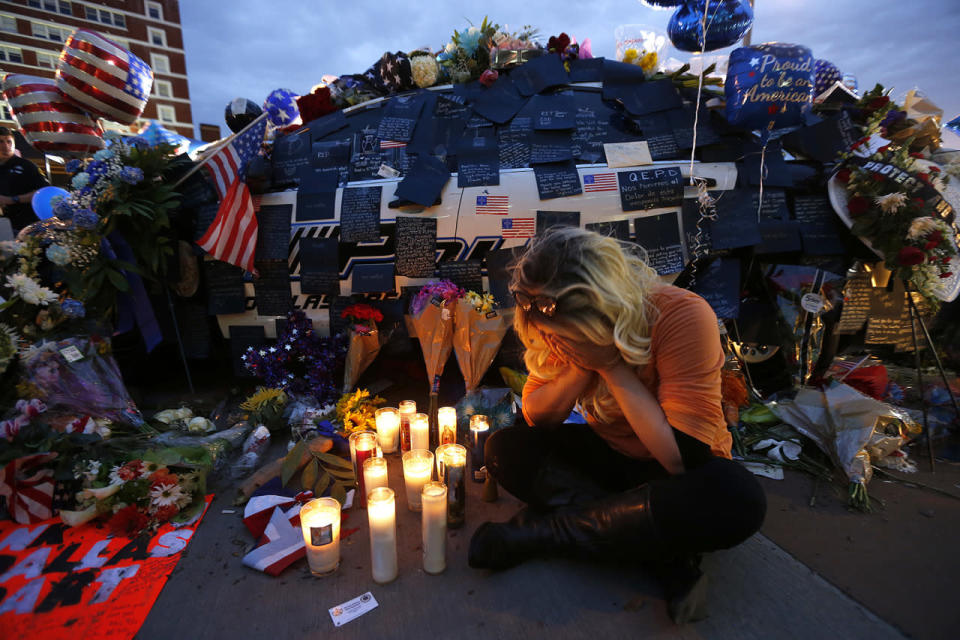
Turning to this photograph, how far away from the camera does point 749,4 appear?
3.34 m

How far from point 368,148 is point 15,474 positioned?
2.64m

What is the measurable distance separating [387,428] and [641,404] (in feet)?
5.07

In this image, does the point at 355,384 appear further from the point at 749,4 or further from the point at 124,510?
the point at 749,4

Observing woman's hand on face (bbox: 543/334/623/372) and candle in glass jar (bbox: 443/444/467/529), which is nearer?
woman's hand on face (bbox: 543/334/623/372)

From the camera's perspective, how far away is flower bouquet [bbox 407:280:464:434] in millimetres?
2865

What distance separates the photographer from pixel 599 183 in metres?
2.98

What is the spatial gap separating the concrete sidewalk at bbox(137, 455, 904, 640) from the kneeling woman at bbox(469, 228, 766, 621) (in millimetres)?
98

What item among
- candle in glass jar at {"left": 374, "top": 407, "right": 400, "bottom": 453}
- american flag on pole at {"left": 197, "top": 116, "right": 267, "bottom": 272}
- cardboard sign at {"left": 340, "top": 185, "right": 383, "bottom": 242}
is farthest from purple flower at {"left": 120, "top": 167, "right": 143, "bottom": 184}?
candle in glass jar at {"left": 374, "top": 407, "right": 400, "bottom": 453}

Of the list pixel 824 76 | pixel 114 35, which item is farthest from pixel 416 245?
pixel 114 35

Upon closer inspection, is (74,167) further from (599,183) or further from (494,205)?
(599,183)

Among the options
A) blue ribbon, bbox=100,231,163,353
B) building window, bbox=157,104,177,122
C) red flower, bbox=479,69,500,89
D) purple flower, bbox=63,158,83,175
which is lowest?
blue ribbon, bbox=100,231,163,353

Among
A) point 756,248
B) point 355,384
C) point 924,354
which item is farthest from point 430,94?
point 924,354

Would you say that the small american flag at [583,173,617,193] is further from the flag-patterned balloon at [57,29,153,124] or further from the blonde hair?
the flag-patterned balloon at [57,29,153,124]

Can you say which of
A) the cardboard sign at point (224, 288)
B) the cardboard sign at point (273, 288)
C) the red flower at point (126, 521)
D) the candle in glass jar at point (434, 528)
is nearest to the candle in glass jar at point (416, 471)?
the candle in glass jar at point (434, 528)
